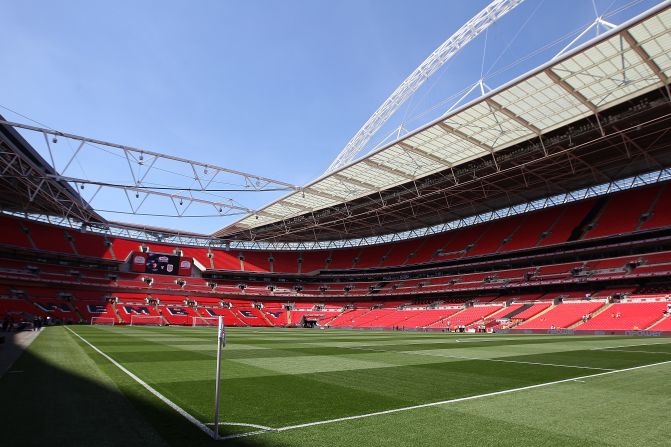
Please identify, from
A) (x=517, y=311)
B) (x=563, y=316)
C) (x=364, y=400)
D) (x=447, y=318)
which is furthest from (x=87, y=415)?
(x=447, y=318)

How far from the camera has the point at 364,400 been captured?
26.9ft

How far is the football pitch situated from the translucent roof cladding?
58.8 ft

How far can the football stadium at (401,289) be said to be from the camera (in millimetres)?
7035

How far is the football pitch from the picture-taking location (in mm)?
5836

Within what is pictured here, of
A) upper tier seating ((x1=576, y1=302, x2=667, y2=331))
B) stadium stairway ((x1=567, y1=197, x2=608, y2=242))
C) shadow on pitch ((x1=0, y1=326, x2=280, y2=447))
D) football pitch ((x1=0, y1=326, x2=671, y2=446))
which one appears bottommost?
upper tier seating ((x1=576, y1=302, x2=667, y2=331))

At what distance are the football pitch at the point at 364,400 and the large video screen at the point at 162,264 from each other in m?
56.7

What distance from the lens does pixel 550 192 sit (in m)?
52.8

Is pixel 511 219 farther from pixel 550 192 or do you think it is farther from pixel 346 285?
pixel 346 285

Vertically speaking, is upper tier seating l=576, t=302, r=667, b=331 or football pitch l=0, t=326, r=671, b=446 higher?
football pitch l=0, t=326, r=671, b=446

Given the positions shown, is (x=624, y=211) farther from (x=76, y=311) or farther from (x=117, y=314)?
(x=76, y=311)

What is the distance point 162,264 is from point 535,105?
6096cm

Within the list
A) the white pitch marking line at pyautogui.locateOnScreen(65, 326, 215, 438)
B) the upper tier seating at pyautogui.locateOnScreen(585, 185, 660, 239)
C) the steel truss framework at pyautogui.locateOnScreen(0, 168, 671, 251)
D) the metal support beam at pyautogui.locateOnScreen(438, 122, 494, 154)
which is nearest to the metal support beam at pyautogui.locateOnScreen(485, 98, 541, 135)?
the metal support beam at pyautogui.locateOnScreen(438, 122, 494, 154)

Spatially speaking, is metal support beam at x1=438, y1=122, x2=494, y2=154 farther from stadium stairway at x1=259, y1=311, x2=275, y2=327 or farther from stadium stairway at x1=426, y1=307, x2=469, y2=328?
stadium stairway at x1=259, y1=311, x2=275, y2=327

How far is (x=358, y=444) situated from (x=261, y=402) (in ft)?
10.5
